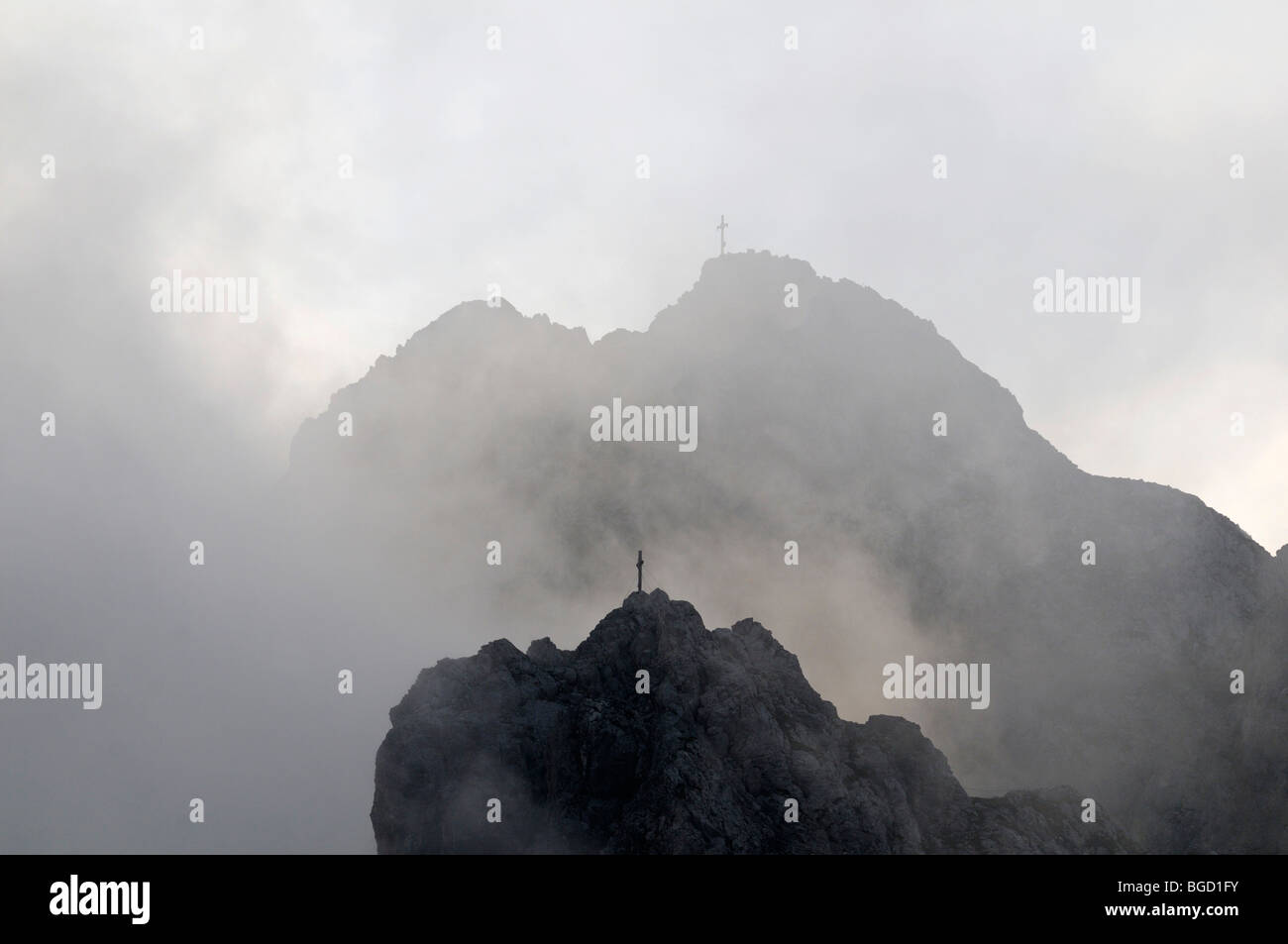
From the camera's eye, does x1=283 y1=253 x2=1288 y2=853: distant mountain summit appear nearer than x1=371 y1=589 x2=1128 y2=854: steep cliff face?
No

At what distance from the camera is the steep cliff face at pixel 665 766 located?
80125mm

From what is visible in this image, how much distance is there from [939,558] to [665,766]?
88655 millimetres

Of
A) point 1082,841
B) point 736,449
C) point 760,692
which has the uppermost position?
point 736,449

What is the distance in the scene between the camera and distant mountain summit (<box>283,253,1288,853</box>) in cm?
12456

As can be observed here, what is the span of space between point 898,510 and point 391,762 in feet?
334

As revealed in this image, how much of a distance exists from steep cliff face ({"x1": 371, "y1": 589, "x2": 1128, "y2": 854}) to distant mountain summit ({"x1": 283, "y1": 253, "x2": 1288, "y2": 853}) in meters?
42.6

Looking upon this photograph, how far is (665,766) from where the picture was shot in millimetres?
80438

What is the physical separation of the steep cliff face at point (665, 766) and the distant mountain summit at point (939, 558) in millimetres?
42591

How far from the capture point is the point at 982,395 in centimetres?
17238

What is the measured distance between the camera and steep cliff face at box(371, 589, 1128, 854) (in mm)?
80125

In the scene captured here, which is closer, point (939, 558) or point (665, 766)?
point (665, 766)
